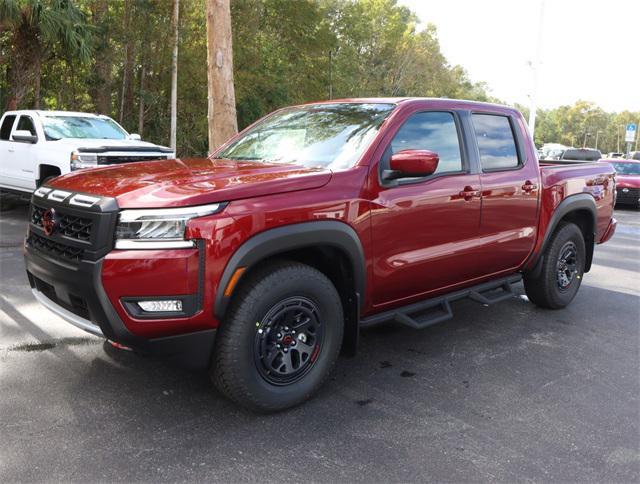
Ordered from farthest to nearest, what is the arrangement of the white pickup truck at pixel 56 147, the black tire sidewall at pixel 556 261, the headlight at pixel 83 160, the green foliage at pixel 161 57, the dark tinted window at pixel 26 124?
the green foliage at pixel 161 57, the dark tinted window at pixel 26 124, the white pickup truck at pixel 56 147, the headlight at pixel 83 160, the black tire sidewall at pixel 556 261

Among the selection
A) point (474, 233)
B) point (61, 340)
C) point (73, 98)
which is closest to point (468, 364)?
point (474, 233)

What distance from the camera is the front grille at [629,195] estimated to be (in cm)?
1692

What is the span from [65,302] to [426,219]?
Answer: 229 centimetres

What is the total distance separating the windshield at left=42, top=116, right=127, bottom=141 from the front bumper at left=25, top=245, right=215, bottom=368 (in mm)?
7109

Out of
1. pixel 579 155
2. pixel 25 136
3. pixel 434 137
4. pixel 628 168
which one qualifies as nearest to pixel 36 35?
pixel 25 136

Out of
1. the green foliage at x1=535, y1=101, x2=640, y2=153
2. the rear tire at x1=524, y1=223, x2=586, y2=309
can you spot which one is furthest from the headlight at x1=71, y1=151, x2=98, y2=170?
the green foliage at x1=535, y1=101, x2=640, y2=153

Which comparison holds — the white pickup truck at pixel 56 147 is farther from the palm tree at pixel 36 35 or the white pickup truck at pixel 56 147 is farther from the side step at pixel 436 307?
the side step at pixel 436 307

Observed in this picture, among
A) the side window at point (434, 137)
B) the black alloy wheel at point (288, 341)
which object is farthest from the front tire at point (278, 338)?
the side window at point (434, 137)

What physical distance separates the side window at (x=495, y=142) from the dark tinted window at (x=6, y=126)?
29.0ft

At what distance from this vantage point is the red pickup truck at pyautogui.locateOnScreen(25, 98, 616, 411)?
9.34 ft

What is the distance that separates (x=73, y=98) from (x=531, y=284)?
18.5 meters

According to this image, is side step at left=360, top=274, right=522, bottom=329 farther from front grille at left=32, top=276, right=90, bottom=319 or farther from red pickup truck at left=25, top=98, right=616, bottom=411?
front grille at left=32, top=276, right=90, bottom=319

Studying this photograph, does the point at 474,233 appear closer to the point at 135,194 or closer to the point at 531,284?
the point at 531,284

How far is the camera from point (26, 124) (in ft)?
32.3
